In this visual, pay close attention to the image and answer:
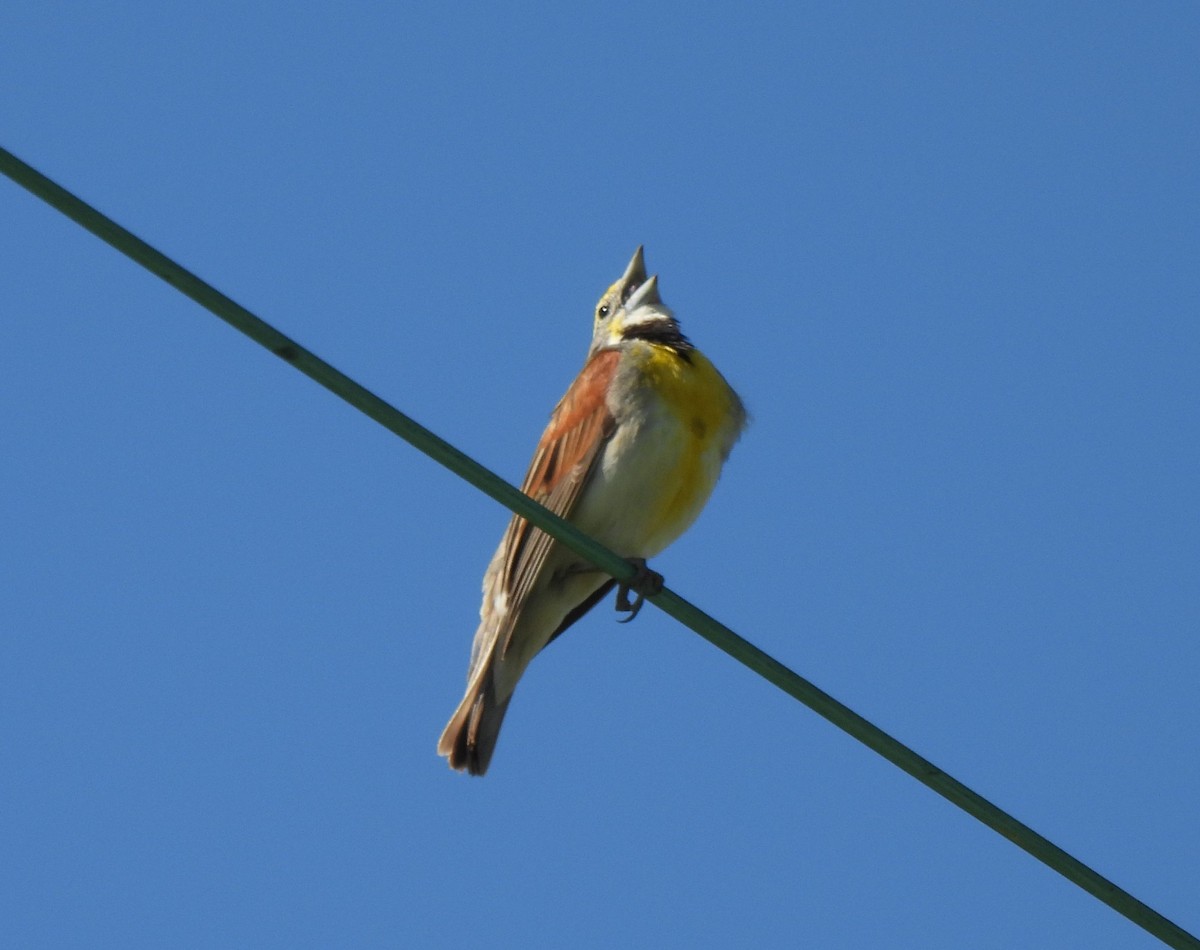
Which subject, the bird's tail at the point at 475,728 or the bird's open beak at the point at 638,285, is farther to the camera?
the bird's open beak at the point at 638,285

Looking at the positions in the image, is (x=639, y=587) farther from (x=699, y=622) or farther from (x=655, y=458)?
(x=699, y=622)

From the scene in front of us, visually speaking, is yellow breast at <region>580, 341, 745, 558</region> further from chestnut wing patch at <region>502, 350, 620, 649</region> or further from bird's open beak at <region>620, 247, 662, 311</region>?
bird's open beak at <region>620, 247, 662, 311</region>

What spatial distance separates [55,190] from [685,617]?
186cm

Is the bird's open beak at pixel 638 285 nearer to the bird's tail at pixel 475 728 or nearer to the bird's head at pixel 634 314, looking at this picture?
the bird's head at pixel 634 314

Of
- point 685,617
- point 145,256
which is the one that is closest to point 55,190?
point 145,256

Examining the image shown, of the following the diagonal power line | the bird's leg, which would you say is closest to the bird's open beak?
the bird's leg

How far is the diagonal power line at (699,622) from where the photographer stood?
3.69m

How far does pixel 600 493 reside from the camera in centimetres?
672

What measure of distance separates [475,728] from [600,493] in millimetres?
998

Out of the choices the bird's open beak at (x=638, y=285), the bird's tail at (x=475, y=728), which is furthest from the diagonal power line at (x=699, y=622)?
the bird's open beak at (x=638, y=285)

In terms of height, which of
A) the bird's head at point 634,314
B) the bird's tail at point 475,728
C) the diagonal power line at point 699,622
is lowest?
the diagonal power line at point 699,622

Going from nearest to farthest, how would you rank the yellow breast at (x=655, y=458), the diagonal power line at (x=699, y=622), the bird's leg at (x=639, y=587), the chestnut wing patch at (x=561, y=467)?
the diagonal power line at (x=699, y=622) → the bird's leg at (x=639, y=587) → the yellow breast at (x=655, y=458) → the chestnut wing patch at (x=561, y=467)

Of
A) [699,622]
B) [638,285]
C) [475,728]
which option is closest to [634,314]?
[638,285]

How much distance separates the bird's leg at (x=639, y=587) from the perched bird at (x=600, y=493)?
1cm
